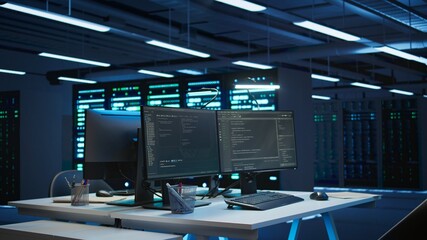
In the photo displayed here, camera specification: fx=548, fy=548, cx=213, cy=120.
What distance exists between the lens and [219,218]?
95.3 inches

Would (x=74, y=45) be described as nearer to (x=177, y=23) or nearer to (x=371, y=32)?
(x=177, y=23)

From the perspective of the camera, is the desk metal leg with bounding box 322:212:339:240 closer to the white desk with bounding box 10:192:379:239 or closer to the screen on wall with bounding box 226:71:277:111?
the white desk with bounding box 10:192:379:239

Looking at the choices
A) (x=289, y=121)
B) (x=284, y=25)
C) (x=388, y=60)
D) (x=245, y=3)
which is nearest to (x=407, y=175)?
(x=388, y=60)

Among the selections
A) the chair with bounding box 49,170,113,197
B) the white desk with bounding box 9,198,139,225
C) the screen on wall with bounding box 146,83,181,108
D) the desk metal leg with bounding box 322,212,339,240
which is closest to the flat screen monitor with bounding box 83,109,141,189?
the white desk with bounding box 9,198,139,225

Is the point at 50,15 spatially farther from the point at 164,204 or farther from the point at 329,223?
the point at 329,223

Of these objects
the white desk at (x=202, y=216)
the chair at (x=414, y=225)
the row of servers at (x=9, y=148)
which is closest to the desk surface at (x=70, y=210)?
the white desk at (x=202, y=216)

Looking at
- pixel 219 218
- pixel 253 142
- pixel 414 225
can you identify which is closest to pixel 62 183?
pixel 253 142

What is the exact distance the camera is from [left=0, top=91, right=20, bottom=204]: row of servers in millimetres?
8852

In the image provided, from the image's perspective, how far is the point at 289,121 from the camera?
138 inches

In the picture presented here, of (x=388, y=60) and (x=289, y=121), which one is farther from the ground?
(x=388, y=60)

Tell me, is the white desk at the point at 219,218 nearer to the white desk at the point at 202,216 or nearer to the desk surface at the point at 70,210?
the white desk at the point at 202,216

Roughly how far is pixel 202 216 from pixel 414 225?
3.94 ft

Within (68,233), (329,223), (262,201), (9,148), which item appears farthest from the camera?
(9,148)

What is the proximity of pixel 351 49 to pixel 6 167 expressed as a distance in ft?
20.4
